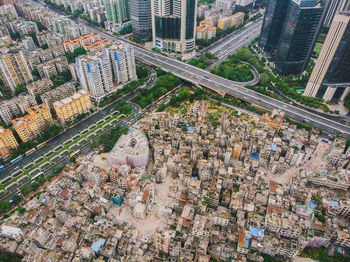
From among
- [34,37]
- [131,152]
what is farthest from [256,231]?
[34,37]

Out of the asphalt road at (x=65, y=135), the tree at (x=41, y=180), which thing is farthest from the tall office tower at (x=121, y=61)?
the tree at (x=41, y=180)

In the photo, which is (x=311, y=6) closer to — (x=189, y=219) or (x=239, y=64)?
(x=239, y=64)

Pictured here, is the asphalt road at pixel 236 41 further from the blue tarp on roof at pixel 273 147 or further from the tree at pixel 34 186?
the tree at pixel 34 186

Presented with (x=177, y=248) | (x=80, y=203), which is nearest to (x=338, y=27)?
(x=177, y=248)

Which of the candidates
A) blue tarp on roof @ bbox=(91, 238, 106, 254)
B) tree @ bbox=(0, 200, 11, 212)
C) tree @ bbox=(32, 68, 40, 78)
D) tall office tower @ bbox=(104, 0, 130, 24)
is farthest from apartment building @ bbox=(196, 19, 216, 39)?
blue tarp on roof @ bbox=(91, 238, 106, 254)

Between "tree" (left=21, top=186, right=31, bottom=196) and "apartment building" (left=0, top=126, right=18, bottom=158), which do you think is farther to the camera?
"apartment building" (left=0, top=126, right=18, bottom=158)

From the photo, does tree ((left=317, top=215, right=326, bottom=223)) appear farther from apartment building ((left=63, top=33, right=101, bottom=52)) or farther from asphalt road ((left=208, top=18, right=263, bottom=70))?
apartment building ((left=63, top=33, right=101, bottom=52))
